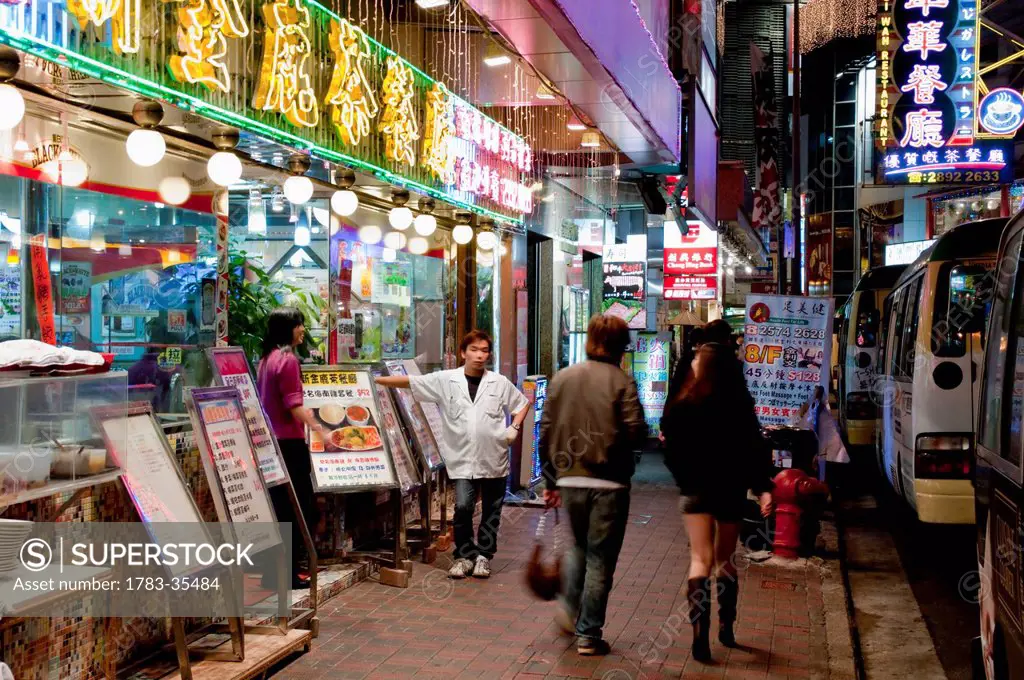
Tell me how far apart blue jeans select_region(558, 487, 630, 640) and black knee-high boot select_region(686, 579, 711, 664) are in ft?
1.81

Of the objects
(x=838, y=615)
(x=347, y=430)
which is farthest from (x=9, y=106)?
(x=838, y=615)

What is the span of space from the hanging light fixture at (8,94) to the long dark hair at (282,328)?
2.80 metres

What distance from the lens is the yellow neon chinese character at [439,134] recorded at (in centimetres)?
1021

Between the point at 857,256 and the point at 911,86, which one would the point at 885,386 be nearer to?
the point at 911,86

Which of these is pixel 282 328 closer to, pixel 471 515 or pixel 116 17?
pixel 471 515

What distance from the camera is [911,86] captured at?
1761 cm

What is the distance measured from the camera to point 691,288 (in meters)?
21.9

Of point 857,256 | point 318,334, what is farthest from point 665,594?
point 857,256

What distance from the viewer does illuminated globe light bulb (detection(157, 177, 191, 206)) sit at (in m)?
8.09

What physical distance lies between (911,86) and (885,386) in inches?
296

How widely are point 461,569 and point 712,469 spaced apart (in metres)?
2.98

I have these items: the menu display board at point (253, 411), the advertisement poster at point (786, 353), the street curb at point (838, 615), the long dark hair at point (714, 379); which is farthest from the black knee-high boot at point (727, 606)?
the advertisement poster at point (786, 353)

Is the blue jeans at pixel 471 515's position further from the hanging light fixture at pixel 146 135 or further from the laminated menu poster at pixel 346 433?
the hanging light fixture at pixel 146 135

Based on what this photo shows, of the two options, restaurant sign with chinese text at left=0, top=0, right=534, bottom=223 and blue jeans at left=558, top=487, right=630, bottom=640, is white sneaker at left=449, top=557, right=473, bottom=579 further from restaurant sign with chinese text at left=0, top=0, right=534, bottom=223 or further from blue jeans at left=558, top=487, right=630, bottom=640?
restaurant sign with chinese text at left=0, top=0, right=534, bottom=223
